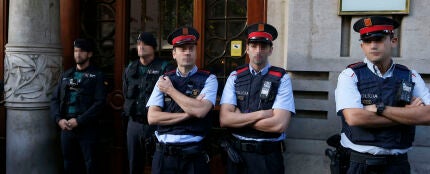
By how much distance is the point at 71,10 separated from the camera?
5289mm

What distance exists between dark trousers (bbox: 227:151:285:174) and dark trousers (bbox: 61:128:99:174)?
1.94m

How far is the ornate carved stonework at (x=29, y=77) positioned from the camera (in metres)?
4.76

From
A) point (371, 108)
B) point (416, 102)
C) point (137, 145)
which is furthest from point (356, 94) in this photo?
point (137, 145)

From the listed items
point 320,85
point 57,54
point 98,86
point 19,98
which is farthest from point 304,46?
point 19,98

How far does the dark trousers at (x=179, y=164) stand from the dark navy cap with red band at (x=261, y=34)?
113 cm

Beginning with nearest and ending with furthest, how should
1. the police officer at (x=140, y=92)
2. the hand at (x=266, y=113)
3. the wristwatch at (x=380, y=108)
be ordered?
1. the wristwatch at (x=380, y=108)
2. the hand at (x=266, y=113)
3. the police officer at (x=140, y=92)

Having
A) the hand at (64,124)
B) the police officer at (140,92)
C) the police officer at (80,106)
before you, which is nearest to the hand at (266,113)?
the police officer at (140,92)

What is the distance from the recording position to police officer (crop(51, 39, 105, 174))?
4.53 meters

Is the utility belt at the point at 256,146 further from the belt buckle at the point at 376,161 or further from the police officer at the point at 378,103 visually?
the belt buckle at the point at 376,161

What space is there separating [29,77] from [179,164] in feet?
8.16

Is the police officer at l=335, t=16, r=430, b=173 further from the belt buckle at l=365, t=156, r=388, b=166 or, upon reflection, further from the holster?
the holster

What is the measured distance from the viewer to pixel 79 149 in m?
4.68

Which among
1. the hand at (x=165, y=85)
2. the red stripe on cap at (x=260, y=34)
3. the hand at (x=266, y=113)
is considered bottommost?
the hand at (x=266, y=113)

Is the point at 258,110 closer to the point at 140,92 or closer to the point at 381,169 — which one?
the point at 381,169
